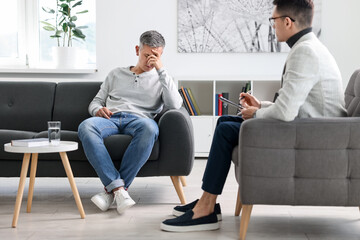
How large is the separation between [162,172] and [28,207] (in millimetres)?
760

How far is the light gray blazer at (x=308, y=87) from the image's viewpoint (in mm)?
2197

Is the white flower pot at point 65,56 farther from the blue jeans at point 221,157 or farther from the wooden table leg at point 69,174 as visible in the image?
the blue jeans at point 221,157

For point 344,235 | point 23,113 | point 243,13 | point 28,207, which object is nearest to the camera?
point 344,235

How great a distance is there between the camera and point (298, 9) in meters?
2.35

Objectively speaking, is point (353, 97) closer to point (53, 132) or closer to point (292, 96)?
point (292, 96)

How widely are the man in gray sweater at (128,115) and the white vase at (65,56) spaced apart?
1.92 metres

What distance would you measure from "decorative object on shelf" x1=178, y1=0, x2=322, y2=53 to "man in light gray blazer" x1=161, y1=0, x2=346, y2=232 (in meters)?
2.79

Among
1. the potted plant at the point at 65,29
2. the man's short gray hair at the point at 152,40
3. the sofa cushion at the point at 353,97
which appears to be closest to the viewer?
the sofa cushion at the point at 353,97

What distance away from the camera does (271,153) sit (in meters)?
2.23

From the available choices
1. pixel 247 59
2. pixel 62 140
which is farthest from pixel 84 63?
pixel 62 140

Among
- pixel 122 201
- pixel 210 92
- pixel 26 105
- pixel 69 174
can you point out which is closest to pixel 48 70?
pixel 210 92

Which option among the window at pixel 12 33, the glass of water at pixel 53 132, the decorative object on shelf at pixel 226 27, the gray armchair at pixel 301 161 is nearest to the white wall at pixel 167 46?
the decorative object on shelf at pixel 226 27

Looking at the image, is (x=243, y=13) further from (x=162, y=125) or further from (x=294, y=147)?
(x=294, y=147)

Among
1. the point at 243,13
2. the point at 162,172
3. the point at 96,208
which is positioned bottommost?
the point at 96,208
